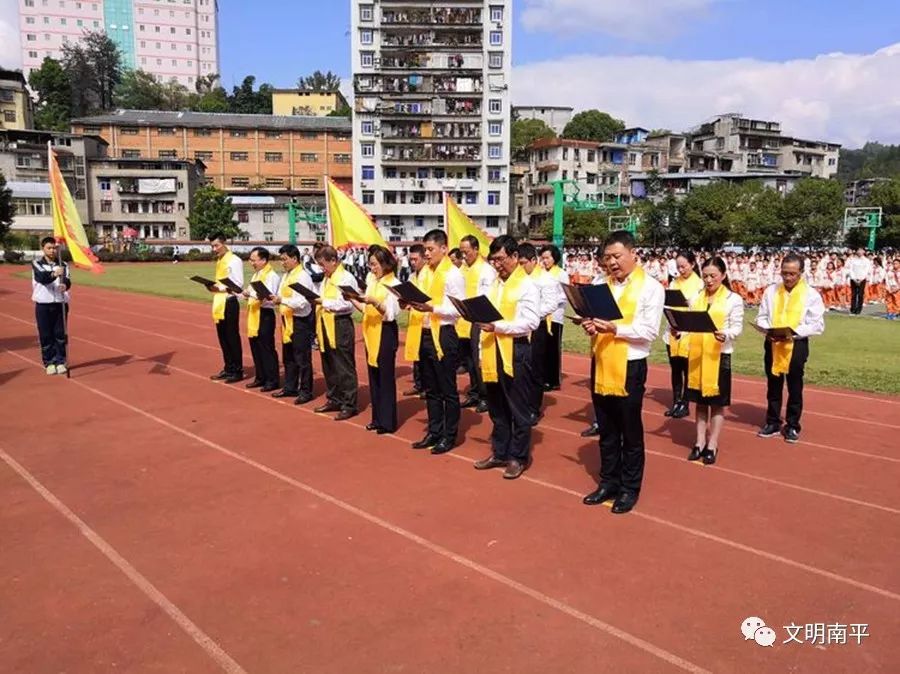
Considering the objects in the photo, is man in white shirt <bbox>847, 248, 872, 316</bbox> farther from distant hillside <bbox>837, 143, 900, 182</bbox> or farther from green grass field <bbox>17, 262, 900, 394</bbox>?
distant hillside <bbox>837, 143, 900, 182</bbox>

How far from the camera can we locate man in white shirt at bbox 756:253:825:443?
650cm

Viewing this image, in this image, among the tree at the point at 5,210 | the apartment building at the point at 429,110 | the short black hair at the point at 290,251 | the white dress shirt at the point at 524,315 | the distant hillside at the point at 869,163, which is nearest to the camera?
the white dress shirt at the point at 524,315

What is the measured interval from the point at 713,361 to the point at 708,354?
0.25 feet

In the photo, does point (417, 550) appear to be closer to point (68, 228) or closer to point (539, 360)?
point (539, 360)

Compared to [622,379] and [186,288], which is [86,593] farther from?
[186,288]

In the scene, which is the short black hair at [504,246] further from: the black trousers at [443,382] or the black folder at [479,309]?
the black trousers at [443,382]

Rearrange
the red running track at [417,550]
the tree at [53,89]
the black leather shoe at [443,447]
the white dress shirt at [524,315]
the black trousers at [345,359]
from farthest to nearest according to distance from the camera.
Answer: the tree at [53,89]
the black trousers at [345,359]
the black leather shoe at [443,447]
the white dress shirt at [524,315]
the red running track at [417,550]

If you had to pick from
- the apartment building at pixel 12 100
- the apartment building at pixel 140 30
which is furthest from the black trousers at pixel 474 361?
the apartment building at pixel 140 30

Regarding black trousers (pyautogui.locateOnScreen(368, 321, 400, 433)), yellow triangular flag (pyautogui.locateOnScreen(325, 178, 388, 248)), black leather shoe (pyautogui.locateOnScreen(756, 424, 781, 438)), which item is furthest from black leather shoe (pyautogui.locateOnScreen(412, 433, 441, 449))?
yellow triangular flag (pyautogui.locateOnScreen(325, 178, 388, 248))

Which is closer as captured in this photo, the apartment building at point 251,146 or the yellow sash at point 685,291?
the yellow sash at point 685,291

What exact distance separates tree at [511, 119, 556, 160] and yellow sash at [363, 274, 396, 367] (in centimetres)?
6884

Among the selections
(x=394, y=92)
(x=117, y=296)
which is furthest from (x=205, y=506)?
(x=394, y=92)

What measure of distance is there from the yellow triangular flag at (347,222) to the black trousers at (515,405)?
15.5 ft

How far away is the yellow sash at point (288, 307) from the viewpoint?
8.00 metres
